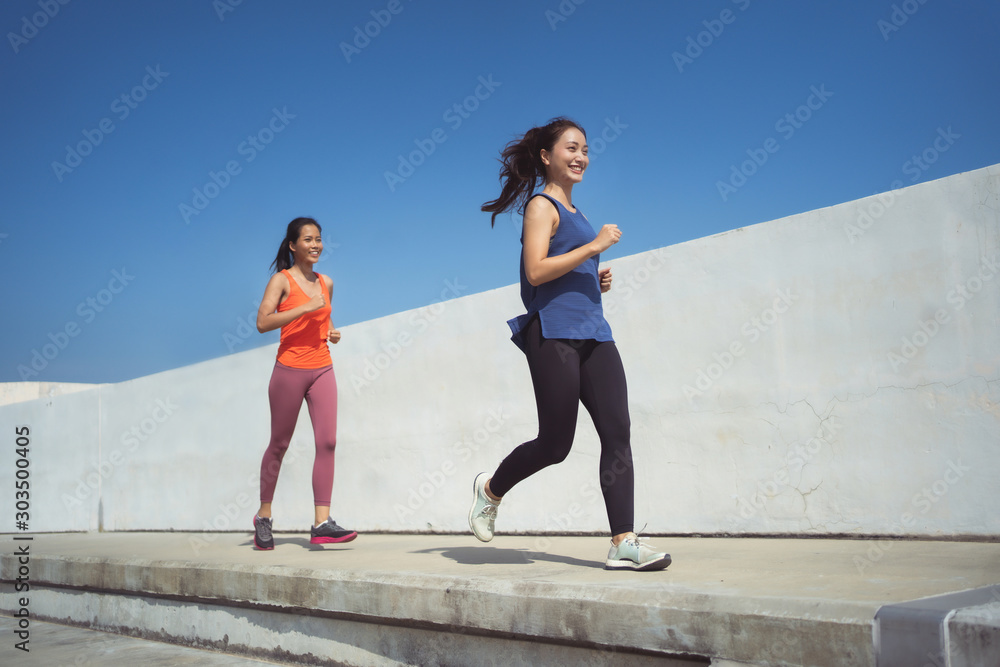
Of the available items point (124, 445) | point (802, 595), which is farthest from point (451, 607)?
point (124, 445)

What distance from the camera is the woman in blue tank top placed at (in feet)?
8.68

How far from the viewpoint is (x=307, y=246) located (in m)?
4.38

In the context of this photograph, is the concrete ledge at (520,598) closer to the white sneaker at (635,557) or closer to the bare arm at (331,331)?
the white sneaker at (635,557)

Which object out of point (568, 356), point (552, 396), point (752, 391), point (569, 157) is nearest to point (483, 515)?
point (552, 396)

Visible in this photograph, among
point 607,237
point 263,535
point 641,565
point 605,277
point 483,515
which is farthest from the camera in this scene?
point 263,535

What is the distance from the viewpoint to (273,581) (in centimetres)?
297

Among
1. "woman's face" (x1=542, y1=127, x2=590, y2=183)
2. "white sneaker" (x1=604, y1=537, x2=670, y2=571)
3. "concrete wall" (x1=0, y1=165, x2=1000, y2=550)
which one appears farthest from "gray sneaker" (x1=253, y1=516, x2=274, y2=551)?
"woman's face" (x1=542, y1=127, x2=590, y2=183)

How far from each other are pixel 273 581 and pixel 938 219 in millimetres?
3011

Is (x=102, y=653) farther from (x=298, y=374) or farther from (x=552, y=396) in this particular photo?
(x=552, y=396)

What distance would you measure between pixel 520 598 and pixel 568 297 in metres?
1.05

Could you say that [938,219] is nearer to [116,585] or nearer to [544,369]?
[544,369]

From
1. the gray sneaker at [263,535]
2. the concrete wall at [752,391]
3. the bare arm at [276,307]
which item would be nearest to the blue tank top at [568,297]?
the concrete wall at [752,391]

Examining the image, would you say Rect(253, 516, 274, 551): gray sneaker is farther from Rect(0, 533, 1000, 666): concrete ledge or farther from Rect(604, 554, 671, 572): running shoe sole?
Rect(604, 554, 671, 572): running shoe sole

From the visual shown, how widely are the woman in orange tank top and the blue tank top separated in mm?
1624
